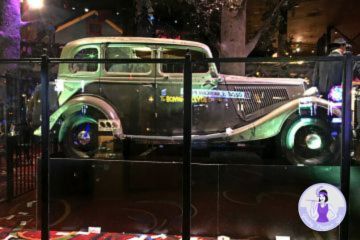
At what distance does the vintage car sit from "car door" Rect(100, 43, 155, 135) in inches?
0.6

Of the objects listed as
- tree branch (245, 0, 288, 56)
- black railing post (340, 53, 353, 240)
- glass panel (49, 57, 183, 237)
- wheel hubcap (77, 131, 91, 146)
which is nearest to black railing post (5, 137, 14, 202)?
glass panel (49, 57, 183, 237)

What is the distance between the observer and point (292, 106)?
5613 mm

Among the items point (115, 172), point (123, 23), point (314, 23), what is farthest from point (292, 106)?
point (123, 23)

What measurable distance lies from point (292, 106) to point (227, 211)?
1.77m

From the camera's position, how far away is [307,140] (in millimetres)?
5461

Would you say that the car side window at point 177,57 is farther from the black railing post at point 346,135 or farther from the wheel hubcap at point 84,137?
the black railing post at point 346,135

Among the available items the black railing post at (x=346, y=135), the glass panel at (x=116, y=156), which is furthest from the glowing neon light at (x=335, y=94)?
the glass panel at (x=116, y=156)

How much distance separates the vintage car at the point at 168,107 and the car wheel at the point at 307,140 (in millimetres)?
12

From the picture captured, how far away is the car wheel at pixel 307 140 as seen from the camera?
5.28m

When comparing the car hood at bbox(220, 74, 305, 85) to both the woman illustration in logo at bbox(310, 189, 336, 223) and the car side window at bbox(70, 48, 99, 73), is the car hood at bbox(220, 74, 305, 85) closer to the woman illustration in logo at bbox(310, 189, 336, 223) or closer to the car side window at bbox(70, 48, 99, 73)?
the car side window at bbox(70, 48, 99, 73)

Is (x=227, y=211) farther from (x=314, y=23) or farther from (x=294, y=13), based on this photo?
(x=314, y=23)

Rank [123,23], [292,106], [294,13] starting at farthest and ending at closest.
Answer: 1. [123,23]
2. [294,13]
3. [292,106]

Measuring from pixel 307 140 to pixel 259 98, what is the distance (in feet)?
2.88

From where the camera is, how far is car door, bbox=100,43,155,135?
593cm
